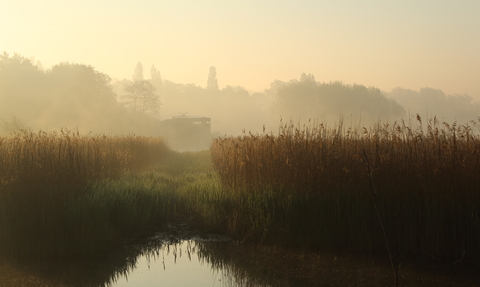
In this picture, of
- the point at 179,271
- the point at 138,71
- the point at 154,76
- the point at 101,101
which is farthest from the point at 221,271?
the point at 154,76

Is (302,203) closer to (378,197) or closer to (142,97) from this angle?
(378,197)

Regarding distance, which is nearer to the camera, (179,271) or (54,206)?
(179,271)

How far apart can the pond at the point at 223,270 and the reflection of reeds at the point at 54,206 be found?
1.45 feet

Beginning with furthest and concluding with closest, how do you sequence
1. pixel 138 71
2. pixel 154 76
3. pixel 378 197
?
1. pixel 154 76
2. pixel 138 71
3. pixel 378 197

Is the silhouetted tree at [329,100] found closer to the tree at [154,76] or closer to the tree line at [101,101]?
the tree line at [101,101]

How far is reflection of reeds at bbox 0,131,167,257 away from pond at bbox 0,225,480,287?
0.44 meters

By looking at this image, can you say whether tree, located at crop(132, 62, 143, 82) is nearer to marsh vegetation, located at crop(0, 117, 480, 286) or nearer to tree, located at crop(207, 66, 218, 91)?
tree, located at crop(207, 66, 218, 91)

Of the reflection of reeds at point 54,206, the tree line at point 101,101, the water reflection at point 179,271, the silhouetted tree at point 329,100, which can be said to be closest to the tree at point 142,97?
the tree line at point 101,101

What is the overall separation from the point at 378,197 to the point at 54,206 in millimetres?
5653

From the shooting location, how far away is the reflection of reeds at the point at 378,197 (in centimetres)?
571

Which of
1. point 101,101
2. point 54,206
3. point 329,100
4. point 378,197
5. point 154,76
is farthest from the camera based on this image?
point 154,76

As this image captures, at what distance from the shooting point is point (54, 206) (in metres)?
6.32

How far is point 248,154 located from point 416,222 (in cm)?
368

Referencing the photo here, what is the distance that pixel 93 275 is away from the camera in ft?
16.1
